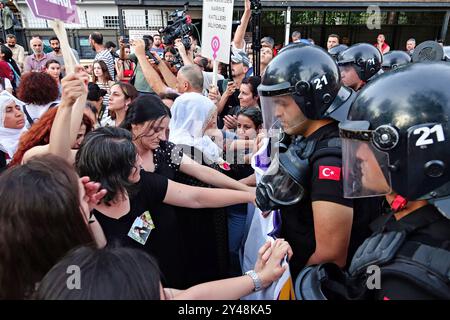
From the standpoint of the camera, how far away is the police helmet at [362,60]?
444 centimetres

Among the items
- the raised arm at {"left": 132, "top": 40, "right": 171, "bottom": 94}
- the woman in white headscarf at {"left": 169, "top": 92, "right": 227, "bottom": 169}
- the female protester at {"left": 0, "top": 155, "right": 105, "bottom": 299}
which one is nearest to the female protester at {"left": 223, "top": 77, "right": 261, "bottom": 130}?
the raised arm at {"left": 132, "top": 40, "right": 171, "bottom": 94}

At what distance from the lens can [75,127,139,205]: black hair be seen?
181 centimetres

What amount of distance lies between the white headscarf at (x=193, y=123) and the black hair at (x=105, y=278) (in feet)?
6.04

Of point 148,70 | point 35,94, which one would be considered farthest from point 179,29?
point 35,94

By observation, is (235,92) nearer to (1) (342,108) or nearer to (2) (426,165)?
(1) (342,108)

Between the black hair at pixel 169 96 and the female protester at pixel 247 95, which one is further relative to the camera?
the female protester at pixel 247 95

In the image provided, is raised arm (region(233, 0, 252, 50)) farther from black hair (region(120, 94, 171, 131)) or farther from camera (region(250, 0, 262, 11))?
black hair (region(120, 94, 171, 131))

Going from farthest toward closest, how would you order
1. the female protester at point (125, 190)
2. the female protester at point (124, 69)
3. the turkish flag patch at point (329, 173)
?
the female protester at point (124, 69) < the female protester at point (125, 190) < the turkish flag patch at point (329, 173)

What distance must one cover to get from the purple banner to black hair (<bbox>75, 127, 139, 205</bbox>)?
2.98 ft

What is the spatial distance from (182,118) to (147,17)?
19.0m

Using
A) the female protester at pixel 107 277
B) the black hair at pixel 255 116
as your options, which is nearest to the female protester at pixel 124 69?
the black hair at pixel 255 116

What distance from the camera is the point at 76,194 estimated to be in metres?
1.28

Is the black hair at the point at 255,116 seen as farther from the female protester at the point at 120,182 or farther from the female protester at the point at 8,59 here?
the female protester at the point at 8,59
